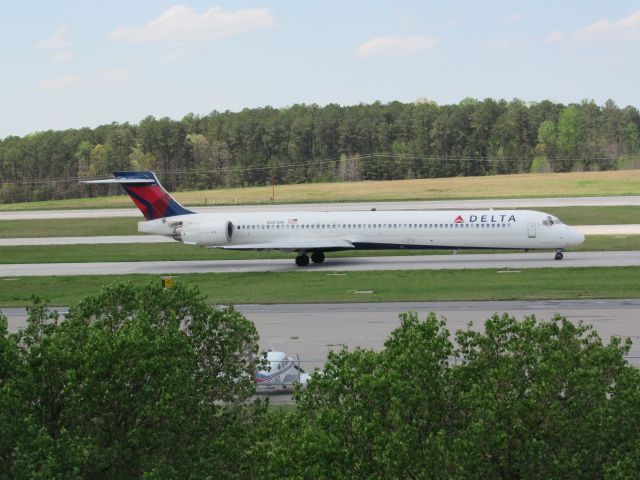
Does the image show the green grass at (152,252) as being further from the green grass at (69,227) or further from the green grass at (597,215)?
the green grass at (597,215)

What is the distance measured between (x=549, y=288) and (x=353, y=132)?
121 metres

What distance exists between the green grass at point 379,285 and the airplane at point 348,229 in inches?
159

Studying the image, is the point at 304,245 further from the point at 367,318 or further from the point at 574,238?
the point at 367,318

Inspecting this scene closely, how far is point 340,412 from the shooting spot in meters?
12.8

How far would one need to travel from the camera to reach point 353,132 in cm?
15512

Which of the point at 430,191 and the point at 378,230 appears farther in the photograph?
the point at 430,191

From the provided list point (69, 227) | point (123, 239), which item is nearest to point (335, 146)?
point (69, 227)

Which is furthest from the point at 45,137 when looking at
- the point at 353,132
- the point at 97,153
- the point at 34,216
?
the point at 34,216

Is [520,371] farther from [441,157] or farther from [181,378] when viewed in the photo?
[441,157]

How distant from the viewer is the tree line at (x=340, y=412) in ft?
40.3

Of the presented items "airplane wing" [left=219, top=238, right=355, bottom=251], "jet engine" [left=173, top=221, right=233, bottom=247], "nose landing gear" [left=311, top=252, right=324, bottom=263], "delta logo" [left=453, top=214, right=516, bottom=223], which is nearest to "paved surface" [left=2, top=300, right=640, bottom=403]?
"airplane wing" [left=219, top=238, right=355, bottom=251]

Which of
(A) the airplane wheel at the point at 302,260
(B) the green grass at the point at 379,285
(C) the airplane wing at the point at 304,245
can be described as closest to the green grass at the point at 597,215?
(C) the airplane wing at the point at 304,245

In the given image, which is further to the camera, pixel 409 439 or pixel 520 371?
pixel 520 371

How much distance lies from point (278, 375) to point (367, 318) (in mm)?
8908
